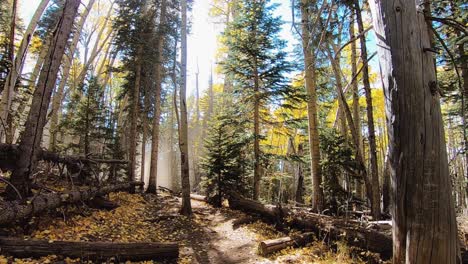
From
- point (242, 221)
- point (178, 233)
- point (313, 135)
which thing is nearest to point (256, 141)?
point (313, 135)

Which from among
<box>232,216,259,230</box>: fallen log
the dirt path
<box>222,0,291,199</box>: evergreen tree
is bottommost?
the dirt path

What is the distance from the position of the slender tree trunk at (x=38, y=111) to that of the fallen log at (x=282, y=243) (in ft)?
16.5

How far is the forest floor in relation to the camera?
16.6 feet

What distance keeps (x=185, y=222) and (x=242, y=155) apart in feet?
13.4

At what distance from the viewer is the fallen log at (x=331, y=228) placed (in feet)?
17.1

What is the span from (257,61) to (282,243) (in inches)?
280

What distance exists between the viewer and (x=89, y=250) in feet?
13.9

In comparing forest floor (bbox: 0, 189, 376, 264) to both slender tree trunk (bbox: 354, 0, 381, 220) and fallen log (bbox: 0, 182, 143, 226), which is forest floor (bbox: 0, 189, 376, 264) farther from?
slender tree trunk (bbox: 354, 0, 381, 220)

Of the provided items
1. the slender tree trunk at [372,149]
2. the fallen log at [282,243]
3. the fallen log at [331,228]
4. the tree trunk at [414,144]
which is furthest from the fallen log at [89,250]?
the slender tree trunk at [372,149]

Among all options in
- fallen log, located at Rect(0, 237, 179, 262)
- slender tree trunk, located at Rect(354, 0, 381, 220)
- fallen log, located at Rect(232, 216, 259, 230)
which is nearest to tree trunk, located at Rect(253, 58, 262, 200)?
fallen log, located at Rect(232, 216, 259, 230)

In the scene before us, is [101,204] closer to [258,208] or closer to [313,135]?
[258,208]

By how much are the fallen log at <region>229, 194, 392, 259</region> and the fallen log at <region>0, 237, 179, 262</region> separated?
354cm

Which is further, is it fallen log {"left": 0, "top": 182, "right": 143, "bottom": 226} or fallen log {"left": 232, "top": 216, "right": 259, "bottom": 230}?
fallen log {"left": 232, "top": 216, "right": 259, "bottom": 230}

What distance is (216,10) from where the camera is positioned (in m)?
19.5
